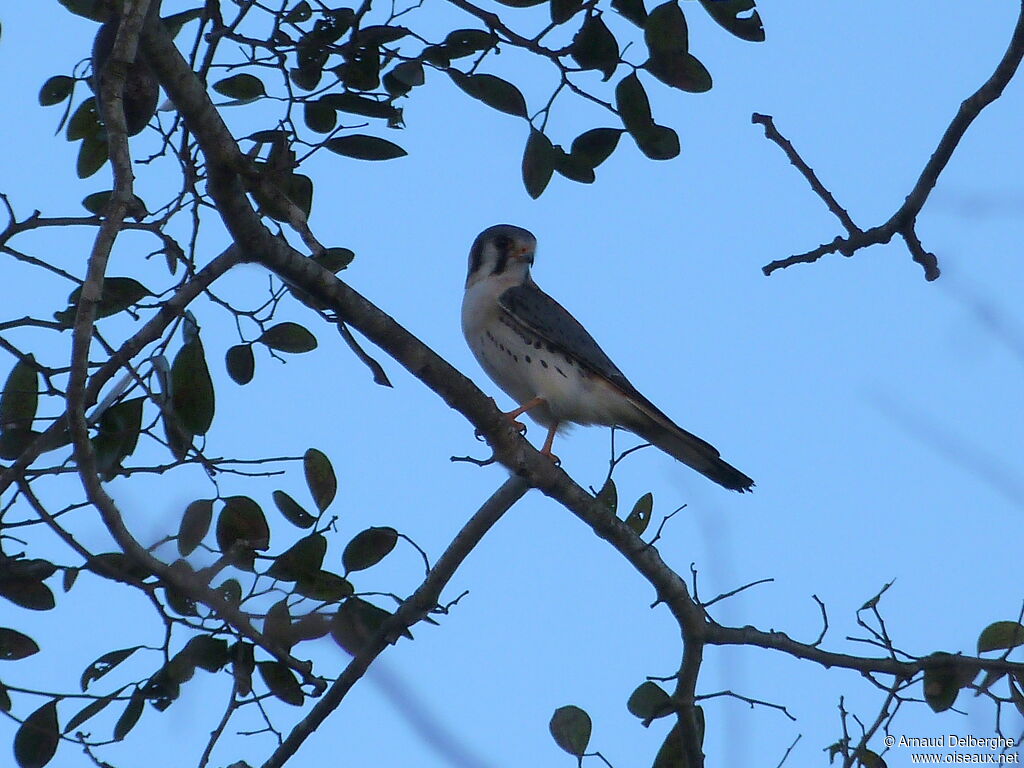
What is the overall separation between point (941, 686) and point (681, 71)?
1.62 m

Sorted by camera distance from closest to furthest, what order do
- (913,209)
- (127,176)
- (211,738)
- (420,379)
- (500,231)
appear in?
(127,176), (211,738), (913,209), (420,379), (500,231)

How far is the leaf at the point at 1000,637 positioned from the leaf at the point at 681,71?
151 cm

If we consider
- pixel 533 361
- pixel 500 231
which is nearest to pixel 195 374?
pixel 533 361

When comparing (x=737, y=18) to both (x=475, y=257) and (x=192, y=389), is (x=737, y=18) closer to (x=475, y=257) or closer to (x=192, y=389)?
(x=192, y=389)

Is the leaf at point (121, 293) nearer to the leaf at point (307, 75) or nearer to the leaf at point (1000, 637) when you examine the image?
the leaf at point (307, 75)

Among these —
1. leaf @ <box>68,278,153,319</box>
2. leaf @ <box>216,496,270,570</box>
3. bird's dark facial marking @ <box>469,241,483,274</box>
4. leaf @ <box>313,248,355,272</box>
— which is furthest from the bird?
leaf @ <box>68,278,153,319</box>

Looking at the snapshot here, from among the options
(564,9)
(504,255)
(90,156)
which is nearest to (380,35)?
(564,9)

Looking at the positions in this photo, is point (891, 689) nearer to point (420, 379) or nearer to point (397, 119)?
point (420, 379)

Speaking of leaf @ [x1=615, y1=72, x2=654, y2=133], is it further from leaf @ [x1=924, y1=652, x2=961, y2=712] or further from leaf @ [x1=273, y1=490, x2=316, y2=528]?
leaf @ [x1=924, y1=652, x2=961, y2=712]

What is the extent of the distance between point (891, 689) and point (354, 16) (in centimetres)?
208

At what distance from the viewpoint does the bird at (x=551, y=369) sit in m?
4.70

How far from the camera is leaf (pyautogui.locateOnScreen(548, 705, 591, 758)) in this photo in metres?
3.01

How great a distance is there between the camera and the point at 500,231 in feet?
18.8

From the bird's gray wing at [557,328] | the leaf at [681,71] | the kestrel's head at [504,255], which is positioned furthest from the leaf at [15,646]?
the kestrel's head at [504,255]
